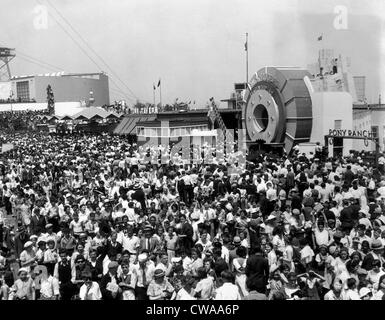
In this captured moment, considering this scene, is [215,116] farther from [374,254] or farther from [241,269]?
[241,269]

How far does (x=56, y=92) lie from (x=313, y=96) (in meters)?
72.1

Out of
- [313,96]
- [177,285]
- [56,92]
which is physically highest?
[56,92]

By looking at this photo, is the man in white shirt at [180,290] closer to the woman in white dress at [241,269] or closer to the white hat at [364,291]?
the woman in white dress at [241,269]

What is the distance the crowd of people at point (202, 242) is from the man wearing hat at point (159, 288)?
0.6 inches

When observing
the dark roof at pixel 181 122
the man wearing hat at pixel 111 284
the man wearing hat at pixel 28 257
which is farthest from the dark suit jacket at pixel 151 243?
the dark roof at pixel 181 122

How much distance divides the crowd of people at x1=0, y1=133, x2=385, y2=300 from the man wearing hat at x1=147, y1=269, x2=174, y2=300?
0.05ft

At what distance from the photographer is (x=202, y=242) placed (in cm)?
1020

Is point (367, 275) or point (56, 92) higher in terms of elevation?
point (56, 92)

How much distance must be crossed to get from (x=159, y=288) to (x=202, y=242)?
2.26 m

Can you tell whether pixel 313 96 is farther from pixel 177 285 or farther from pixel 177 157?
pixel 177 285

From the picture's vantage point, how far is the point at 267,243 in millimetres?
9430

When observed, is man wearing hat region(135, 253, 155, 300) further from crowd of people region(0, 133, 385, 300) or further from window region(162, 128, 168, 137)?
window region(162, 128, 168, 137)

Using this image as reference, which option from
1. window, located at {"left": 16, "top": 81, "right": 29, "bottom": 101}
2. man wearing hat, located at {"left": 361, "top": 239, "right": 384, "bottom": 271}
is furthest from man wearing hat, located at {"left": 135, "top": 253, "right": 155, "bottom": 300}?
window, located at {"left": 16, "top": 81, "right": 29, "bottom": 101}
